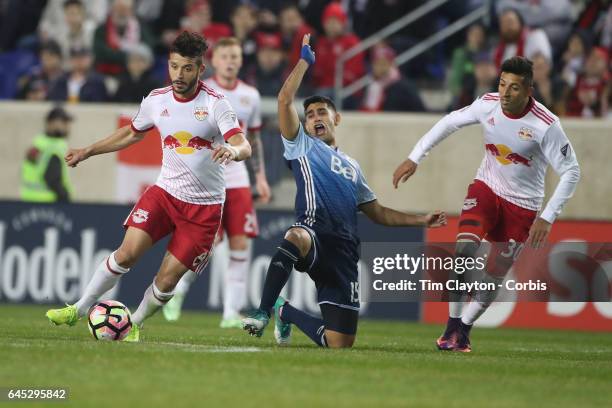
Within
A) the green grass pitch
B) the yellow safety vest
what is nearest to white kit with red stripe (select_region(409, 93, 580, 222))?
the green grass pitch

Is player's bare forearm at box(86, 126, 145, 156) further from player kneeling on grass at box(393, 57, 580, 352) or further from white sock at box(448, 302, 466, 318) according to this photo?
A: white sock at box(448, 302, 466, 318)

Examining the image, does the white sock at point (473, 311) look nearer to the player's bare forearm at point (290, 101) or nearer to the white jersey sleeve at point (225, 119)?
the player's bare forearm at point (290, 101)

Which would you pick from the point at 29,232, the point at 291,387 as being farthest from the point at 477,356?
the point at 29,232

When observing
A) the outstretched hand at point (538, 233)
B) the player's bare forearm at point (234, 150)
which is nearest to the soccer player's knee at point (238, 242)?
the player's bare forearm at point (234, 150)

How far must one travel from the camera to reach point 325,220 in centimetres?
1001

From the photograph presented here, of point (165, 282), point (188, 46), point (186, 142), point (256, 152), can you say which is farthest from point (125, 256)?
point (256, 152)

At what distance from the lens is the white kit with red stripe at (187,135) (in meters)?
10.3

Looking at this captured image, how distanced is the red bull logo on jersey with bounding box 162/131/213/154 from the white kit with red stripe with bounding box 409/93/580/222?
5.60ft

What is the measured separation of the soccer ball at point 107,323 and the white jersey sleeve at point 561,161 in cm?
346

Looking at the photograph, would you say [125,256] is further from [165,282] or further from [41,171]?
[41,171]

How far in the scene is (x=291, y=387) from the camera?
7.56 metres

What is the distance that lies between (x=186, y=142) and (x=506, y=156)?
269cm

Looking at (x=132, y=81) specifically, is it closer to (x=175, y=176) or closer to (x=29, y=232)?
(x=29, y=232)

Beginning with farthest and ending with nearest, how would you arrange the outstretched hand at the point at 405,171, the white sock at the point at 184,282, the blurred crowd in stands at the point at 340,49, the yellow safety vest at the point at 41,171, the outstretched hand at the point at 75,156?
the blurred crowd in stands at the point at 340,49 < the yellow safety vest at the point at 41,171 < the white sock at the point at 184,282 < the outstretched hand at the point at 405,171 < the outstretched hand at the point at 75,156
